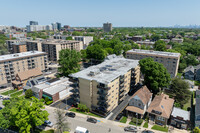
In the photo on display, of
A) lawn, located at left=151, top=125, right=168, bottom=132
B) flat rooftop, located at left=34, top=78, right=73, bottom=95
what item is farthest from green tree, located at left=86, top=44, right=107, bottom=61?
lawn, located at left=151, top=125, right=168, bottom=132

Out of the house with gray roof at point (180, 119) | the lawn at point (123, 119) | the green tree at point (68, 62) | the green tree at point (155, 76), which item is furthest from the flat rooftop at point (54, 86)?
the house with gray roof at point (180, 119)

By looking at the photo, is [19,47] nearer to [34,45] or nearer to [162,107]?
[34,45]

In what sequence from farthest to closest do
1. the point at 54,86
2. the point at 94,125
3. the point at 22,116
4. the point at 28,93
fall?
the point at 54,86 → the point at 28,93 → the point at 94,125 → the point at 22,116

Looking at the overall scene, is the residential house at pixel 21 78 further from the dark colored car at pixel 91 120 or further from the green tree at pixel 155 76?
the green tree at pixel 155 76

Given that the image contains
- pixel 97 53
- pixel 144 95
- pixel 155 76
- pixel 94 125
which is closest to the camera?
pixel 94 125

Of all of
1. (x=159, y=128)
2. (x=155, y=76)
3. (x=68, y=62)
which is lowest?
(x=159, y=128)

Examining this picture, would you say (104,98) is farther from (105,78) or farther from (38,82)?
(38,82)

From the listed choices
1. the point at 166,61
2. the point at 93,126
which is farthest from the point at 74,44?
the point at 93,126

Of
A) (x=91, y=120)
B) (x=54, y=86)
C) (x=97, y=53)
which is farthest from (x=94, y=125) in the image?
(x=97, y=53)
